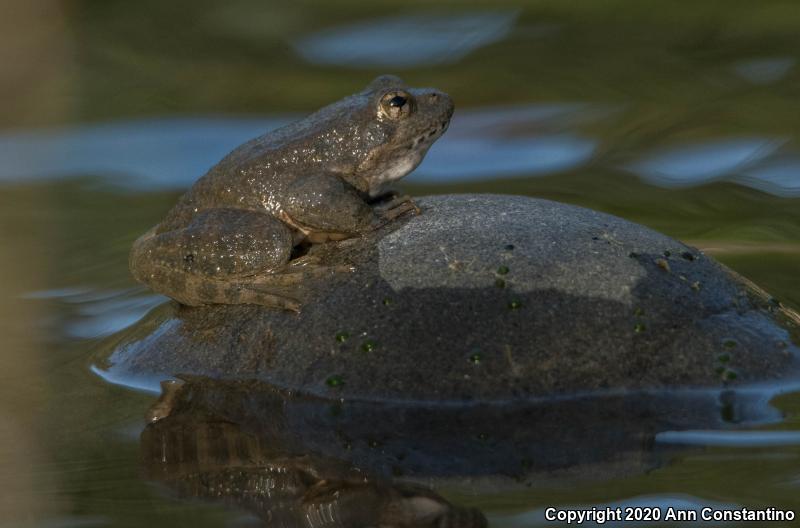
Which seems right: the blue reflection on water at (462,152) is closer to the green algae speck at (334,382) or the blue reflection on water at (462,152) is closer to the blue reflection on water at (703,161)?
the blue reflection on water at (703,161)

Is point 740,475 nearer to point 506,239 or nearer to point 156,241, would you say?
point 506,239

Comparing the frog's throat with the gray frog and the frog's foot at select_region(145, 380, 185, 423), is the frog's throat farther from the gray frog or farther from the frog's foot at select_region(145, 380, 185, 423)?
the frog's foot at select_region(145, 380, 185, 423)

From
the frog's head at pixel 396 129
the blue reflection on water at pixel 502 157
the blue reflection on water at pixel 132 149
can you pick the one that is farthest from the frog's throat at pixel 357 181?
the blue reflection on water at pixel 132 149

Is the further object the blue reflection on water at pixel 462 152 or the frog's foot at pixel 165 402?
the blue reflection on water at pixel 462 152

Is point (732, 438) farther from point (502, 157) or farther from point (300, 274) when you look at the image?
point (502, 157)

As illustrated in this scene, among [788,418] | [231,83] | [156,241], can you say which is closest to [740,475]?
[788,418]

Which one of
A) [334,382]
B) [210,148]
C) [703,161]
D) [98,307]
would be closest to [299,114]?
[210,148]

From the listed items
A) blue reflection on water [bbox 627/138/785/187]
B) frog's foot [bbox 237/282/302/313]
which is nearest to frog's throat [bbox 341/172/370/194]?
frog's foot [bbox 237/282/302/313]

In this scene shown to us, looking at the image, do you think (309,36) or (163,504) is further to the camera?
(309,36)
